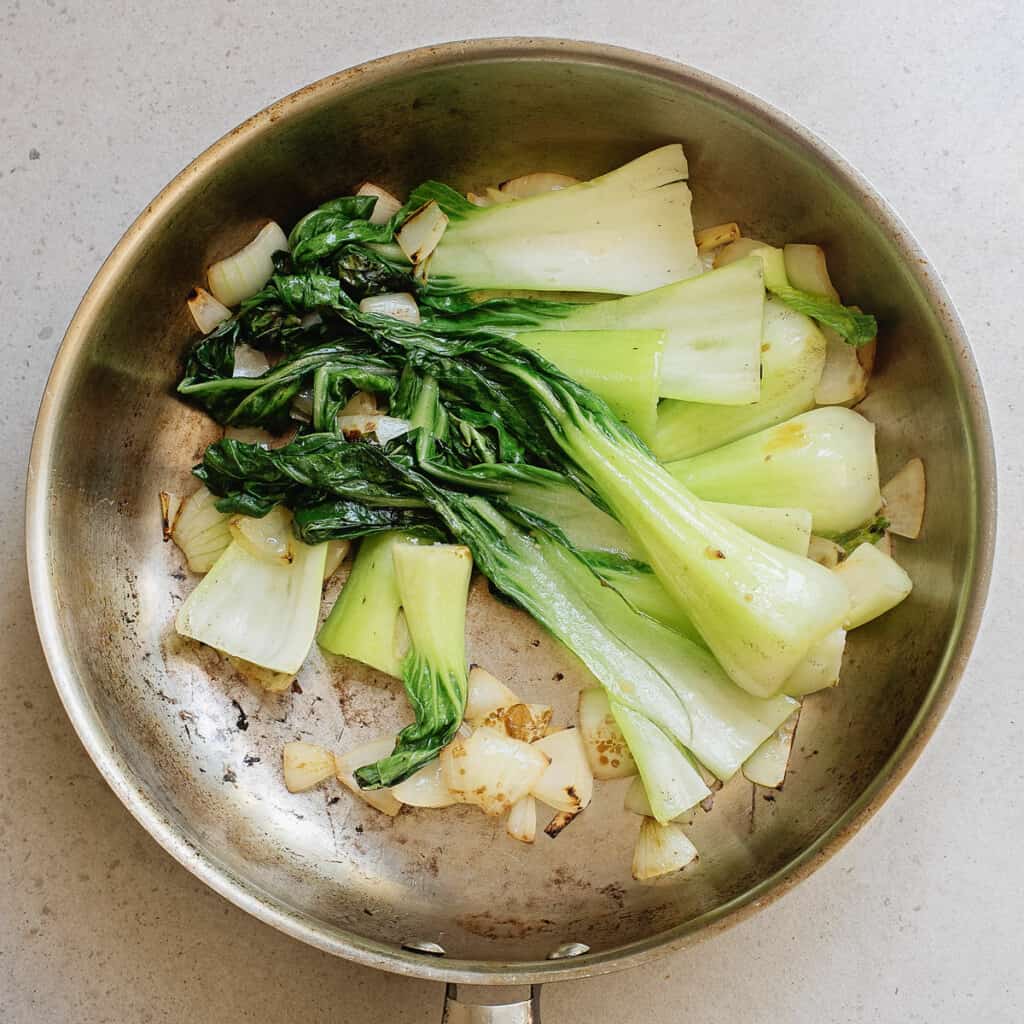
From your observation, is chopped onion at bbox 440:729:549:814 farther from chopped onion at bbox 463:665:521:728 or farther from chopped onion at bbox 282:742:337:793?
chopped onion at bbox 282:742:337:793

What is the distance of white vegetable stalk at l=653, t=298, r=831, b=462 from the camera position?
153cm

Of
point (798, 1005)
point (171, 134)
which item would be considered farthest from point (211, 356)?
point (798, 1005)

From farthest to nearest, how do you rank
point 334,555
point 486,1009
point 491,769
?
point 334,555
point 491,769
point 486,1009

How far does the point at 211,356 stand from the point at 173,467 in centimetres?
21

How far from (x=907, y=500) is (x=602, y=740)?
0.63 meters

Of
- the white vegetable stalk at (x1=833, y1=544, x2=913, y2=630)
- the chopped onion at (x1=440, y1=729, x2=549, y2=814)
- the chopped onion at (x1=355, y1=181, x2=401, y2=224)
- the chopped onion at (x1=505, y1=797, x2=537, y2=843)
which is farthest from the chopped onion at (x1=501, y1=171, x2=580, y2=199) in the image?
the chopped onion at (x1=505, y1=797, x2=537, y2=843)

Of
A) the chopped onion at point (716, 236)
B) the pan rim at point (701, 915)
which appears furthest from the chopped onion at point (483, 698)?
the chopped onion at point (716, 236)

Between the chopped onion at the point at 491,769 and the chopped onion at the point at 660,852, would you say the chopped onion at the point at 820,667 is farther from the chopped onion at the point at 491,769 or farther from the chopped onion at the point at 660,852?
the chopped onion at the point at 491,769

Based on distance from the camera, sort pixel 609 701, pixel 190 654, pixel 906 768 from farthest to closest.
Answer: pixel 190 654, pixel 609 701, pixel 906 768

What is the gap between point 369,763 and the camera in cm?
157

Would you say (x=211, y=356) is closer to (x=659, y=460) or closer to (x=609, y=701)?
(x=659, y=460)

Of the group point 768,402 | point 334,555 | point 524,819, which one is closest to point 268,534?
point 334,555

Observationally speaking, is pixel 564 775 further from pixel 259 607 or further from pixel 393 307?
pixel 393 307

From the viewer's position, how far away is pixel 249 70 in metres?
1.64
